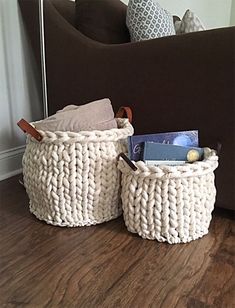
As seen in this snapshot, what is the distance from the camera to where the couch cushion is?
136 centimetres

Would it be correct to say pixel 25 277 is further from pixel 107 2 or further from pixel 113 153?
pixel 107 2

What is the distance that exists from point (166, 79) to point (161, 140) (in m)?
0.21

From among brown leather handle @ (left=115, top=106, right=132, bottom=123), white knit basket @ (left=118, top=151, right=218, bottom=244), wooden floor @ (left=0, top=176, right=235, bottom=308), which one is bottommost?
wooden floor @ (left=0, top=176, right=235, bottom=308)

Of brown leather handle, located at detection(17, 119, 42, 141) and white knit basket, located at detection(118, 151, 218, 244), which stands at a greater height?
brown leather handle, located at detection(17, 119, 42, 141)

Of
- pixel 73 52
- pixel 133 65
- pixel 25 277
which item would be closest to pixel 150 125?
pixel 133 65

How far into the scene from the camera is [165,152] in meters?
0.98

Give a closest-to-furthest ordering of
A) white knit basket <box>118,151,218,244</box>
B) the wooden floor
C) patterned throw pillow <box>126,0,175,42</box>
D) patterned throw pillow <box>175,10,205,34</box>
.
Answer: the wooden floor < white knit basket <box>118,151,218,244</box> < patterned throw pillow <box>126,0,175,42</box> < patterned throw pillow <box>175,10,205,34</box>

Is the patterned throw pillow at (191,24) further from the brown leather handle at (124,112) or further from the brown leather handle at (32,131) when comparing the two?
the brown leather handle at (32,131)

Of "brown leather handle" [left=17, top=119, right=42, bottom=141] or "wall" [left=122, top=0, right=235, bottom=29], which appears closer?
"brown leather handle" [left=17, top=119, right=42, bottom=141]

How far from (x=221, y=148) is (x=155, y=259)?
1.27ft

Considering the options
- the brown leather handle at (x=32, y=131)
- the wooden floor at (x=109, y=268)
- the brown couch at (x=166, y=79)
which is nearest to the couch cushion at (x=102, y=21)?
the brown couch at (x=166, y=79)

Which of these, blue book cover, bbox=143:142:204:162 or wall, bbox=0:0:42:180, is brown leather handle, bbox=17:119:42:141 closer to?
blue book cover, bbox=143:142:204:162

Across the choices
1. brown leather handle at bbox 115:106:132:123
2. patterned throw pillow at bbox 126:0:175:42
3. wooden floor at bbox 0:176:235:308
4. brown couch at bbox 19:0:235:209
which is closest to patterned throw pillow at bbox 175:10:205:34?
patterned throw pillow at bbox 126:0:175:42

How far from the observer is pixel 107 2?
54.4 inches
